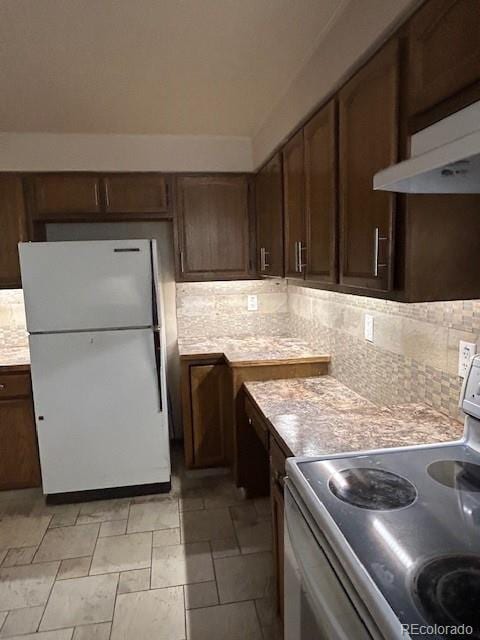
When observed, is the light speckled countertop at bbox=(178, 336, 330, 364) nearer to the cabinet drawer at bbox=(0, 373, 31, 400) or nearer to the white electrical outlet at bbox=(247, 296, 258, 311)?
the white electrical outlet at bbox=(247, 296, 258, 311)

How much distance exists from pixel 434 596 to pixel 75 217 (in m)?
2.89

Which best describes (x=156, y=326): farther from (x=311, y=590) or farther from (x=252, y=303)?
(x=311, y=590)

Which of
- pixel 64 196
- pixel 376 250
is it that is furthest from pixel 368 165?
pixel 64 196

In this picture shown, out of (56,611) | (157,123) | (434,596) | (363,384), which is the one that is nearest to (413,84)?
(434,596)

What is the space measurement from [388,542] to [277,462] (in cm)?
73

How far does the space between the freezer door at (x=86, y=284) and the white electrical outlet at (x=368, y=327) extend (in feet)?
4.26

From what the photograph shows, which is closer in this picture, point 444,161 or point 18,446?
point 444,161

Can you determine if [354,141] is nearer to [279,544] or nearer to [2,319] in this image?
[279,544]

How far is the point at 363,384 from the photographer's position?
206 centimetres

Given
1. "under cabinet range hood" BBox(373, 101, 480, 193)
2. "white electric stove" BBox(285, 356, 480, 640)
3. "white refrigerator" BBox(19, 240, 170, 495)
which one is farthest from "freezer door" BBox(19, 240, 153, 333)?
"under cabinet range hood" BBox(373, 101, 480, 193)

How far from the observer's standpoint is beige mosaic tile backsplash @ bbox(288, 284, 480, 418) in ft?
4.74

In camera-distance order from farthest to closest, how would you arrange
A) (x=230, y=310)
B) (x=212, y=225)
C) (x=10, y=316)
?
(x=230, y=310) → (x=10, y=316) → (x=212, y=225)

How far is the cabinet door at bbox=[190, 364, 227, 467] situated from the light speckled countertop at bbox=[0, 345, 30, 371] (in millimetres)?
1074

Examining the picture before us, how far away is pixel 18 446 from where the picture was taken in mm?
2723
